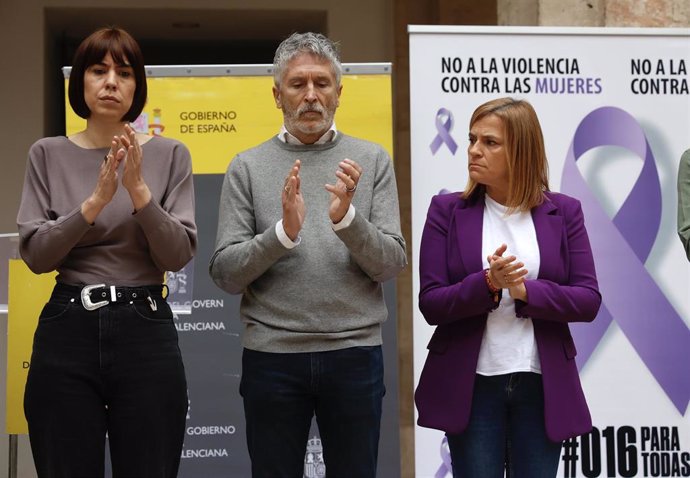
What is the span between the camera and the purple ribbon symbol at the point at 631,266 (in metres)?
5.11

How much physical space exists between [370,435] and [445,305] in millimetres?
447

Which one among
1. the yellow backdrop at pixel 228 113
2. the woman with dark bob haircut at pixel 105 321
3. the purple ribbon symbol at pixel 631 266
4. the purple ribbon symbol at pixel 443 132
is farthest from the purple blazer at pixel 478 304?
the purple ribbon symbol at pixel 631 266

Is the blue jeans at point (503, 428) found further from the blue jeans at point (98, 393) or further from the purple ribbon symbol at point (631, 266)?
the purple ribbon symbol at point (631, 266)

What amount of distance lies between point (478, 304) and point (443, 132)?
197 centimetres

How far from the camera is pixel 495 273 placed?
3158mm

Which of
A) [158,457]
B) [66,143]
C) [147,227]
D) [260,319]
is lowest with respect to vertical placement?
[158,457]

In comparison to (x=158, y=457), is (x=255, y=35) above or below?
above

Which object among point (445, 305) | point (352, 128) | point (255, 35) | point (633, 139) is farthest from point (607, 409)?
point (255, 35)

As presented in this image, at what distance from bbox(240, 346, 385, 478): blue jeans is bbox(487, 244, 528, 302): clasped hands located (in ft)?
1.43

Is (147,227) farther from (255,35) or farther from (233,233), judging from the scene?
(255,35)

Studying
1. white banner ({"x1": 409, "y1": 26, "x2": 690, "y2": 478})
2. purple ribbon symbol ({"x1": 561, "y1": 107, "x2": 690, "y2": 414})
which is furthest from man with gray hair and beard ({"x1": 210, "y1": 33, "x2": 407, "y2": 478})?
purple ribbon symbol ({"x1": 561, "y1": 107, "x2": 690, "y2": 414})

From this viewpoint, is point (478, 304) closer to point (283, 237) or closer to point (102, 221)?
point (283, 237)

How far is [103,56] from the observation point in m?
3.24

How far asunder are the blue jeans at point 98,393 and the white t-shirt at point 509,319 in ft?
3.15
